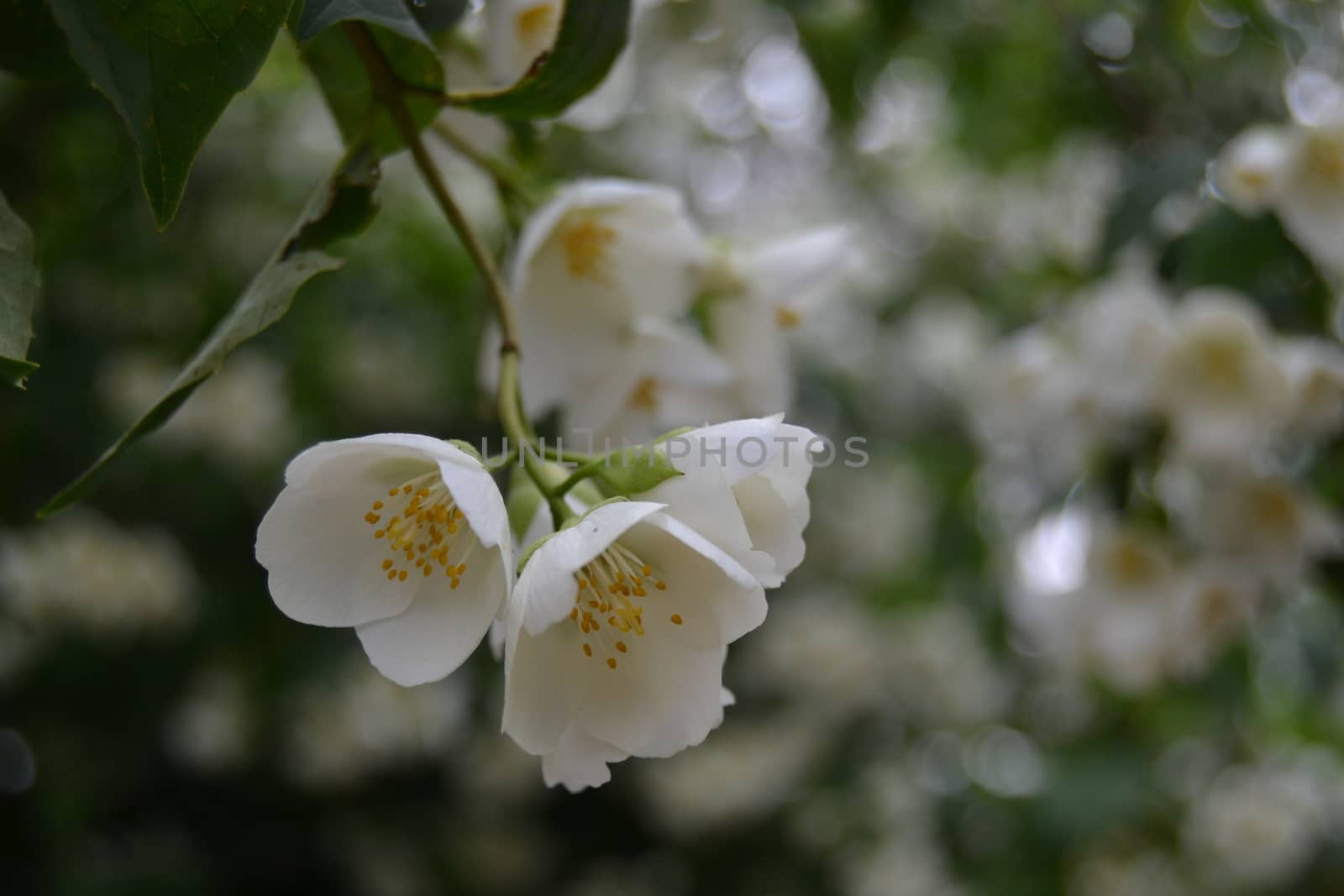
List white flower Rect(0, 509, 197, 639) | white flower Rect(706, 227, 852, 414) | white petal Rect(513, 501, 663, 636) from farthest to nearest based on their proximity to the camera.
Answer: white flower Rect(0, 509, 197, 639)
white flower Rect(706, 227, 852, 414)
white petal Rect(513, 501, 663, 636)

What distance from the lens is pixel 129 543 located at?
2250 mm

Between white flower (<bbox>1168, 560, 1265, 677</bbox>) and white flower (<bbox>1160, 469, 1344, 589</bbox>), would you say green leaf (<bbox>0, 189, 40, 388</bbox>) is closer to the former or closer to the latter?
white flower (<bbox>1160, 469, 1344, 589</bbox>)

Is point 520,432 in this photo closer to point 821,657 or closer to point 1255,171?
point 1255,171

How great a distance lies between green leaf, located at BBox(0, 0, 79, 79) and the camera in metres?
0.74

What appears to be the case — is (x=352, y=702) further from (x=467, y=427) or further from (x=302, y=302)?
(x=302, y=302)

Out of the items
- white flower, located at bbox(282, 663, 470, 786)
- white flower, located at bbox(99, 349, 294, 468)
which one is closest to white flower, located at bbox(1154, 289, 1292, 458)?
white flower, located at bbox(282, 663, 470, 786)

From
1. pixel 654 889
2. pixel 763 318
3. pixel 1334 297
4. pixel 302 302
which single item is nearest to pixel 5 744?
Answer: pixel 302 302

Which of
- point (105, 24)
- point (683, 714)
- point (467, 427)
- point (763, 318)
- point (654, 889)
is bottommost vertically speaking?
point (654, 889)

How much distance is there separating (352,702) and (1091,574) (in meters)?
1.64

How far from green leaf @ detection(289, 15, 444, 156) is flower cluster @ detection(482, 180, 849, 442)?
0.18 meters

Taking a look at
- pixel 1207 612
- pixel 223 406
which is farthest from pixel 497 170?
pixel 223 406

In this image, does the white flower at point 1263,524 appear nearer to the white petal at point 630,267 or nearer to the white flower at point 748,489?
the white petal at point 630,267

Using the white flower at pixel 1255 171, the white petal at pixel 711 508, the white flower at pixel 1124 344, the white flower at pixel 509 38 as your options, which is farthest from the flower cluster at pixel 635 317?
the white flower at pixel 1255 171

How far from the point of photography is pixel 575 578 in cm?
66
